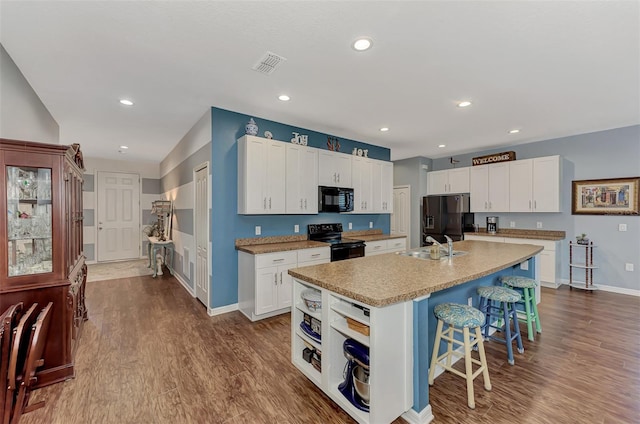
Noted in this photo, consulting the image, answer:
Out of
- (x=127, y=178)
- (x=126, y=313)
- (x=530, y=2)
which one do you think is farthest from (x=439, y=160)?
(x=127, y=178)

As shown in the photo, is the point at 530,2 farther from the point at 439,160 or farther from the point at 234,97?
the point at 439,160

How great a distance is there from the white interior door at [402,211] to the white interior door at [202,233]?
4848mm

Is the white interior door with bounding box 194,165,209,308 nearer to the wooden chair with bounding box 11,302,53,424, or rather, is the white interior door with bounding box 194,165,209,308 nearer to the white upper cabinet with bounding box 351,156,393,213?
the wooden chair with bounding box 11,302,53,424

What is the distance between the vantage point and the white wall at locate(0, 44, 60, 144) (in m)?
2.27

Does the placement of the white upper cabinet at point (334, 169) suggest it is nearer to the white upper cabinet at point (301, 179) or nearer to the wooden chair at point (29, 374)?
the white upper cabinet at point (301, 179)

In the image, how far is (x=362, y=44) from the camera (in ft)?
7.07

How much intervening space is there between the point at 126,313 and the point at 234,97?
3148 millimetres

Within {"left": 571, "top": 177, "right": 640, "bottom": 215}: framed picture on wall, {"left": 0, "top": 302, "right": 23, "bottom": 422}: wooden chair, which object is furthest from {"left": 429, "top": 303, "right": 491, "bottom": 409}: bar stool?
{"left": 571, "top": 177, "right": 640, "bottom": 215}: framed picture on wall

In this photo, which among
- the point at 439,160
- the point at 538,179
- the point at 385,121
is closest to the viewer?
the point at 385,121

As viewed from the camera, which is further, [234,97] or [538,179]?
[538,179]

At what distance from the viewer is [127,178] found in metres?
7.37

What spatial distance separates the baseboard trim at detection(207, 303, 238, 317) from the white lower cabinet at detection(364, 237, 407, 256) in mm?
2105

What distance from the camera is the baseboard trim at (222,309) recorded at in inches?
140

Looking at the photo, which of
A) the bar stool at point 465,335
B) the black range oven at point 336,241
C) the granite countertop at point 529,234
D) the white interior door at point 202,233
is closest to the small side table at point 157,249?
the white interior door at point 202,233
